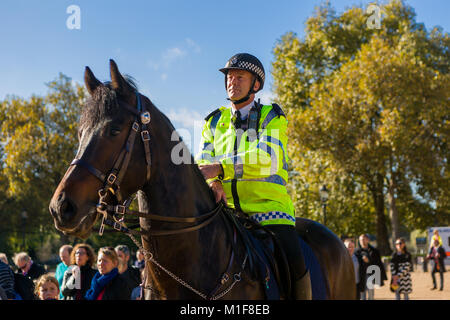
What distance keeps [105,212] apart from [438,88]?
30.9 metres

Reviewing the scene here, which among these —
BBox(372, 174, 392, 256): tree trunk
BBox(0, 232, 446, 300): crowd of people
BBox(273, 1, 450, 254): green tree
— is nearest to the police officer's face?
BBox(0, 232, 446, 300): crowd of people

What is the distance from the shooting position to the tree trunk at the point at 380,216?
3466cm

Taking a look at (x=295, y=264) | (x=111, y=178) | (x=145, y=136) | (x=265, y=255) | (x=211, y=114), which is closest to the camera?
(x=111, y=178)

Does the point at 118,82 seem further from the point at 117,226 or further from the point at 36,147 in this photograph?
the point at 36,147

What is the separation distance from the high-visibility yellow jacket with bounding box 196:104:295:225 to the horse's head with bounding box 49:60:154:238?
3.88ft

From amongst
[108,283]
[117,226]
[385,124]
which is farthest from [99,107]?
[385,124]

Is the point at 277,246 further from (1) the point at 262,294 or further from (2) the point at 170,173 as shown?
(2) the point at 170,173

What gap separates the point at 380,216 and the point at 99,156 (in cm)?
3557

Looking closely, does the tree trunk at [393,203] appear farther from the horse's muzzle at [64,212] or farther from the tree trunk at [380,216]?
the horse's muzzle at [64,212]

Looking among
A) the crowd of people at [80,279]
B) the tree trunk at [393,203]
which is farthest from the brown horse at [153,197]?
the tree trunk at [393,203]

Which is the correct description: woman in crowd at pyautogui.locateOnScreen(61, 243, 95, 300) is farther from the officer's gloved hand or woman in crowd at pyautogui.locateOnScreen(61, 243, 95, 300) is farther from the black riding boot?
the officer's gloved hand

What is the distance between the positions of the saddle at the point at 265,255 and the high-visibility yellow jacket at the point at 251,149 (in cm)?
12

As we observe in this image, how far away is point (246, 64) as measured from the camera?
479 cm
